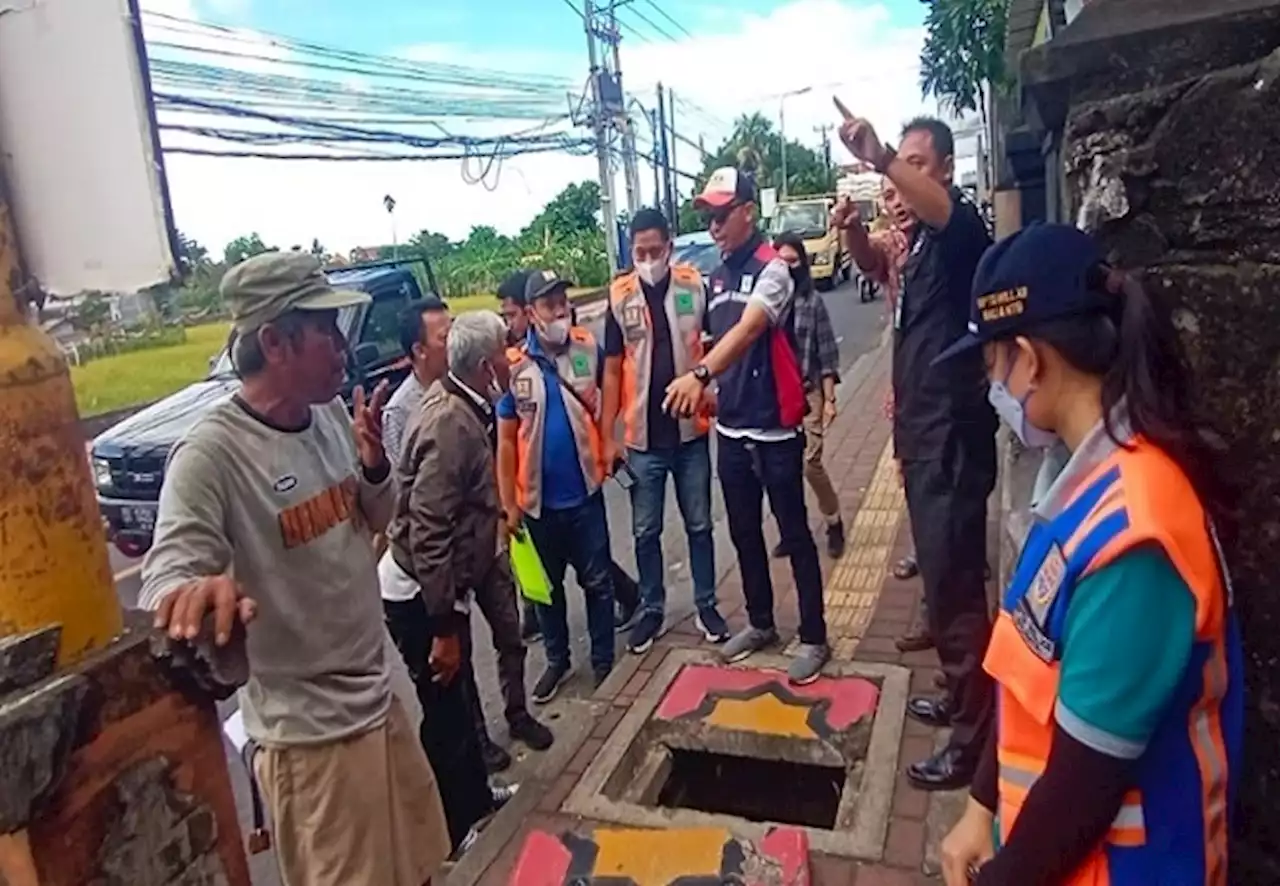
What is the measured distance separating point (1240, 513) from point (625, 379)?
3.01m

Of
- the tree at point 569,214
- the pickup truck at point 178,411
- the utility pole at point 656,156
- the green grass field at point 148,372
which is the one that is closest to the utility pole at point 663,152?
the utility pole at point 656,156

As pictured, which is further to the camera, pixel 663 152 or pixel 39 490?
pixel 663 152

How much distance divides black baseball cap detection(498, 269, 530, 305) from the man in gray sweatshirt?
2429 mm

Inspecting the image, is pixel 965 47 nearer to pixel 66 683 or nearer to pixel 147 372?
pixel 66 683

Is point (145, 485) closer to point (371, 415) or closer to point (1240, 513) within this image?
point (371, 415)

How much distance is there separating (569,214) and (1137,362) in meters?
36.8

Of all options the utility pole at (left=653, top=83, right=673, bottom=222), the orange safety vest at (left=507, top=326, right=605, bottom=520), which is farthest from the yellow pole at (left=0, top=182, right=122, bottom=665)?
the utility pole at (left=653, top=83, right=673, bottom=222)

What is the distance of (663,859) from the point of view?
2879 mm

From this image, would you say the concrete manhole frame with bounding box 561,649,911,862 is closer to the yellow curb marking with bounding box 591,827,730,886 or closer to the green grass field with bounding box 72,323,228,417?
the yellow curb marking with bounding box 591,827,730,886

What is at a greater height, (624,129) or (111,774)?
(624,129)

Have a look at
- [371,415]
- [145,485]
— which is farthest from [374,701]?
[145,485]

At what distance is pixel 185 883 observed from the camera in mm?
1503

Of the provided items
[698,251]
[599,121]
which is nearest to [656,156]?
[599,121]

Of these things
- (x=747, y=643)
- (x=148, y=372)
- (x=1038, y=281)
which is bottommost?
(x=747, y=643)
